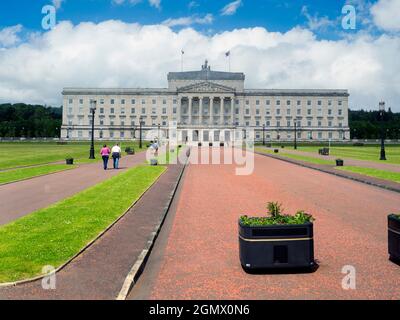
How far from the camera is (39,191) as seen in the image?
21.5 meters

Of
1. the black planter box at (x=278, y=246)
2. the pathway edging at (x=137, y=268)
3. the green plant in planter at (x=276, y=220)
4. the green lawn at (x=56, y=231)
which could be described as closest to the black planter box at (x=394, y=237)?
the green plant in planter at (x=276, y=220)

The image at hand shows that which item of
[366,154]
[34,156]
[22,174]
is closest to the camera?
[22,174]

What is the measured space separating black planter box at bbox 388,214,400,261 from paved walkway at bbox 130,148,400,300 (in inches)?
11.2

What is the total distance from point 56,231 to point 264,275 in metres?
6.42

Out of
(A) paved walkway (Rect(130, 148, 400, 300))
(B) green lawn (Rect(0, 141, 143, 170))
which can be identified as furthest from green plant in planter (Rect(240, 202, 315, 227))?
(B) green lawn (Rect(0, 141, 143, 170))

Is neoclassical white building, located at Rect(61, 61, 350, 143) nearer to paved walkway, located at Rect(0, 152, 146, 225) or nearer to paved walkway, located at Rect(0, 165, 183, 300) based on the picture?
paved walkway, located at Rect(0, 152, 146, 225)

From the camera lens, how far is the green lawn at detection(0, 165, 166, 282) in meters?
9.06

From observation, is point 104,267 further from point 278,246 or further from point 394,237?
point 394,237

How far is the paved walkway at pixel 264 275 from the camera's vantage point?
25.6ft

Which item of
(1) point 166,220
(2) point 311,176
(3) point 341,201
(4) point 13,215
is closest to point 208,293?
(1) point 166,220

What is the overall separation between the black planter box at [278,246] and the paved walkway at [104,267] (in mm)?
2621

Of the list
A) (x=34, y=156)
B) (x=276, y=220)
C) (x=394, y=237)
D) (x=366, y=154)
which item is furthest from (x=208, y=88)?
(x=276, y=220)

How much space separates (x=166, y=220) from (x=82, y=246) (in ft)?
15.2

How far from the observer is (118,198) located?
724 inches
